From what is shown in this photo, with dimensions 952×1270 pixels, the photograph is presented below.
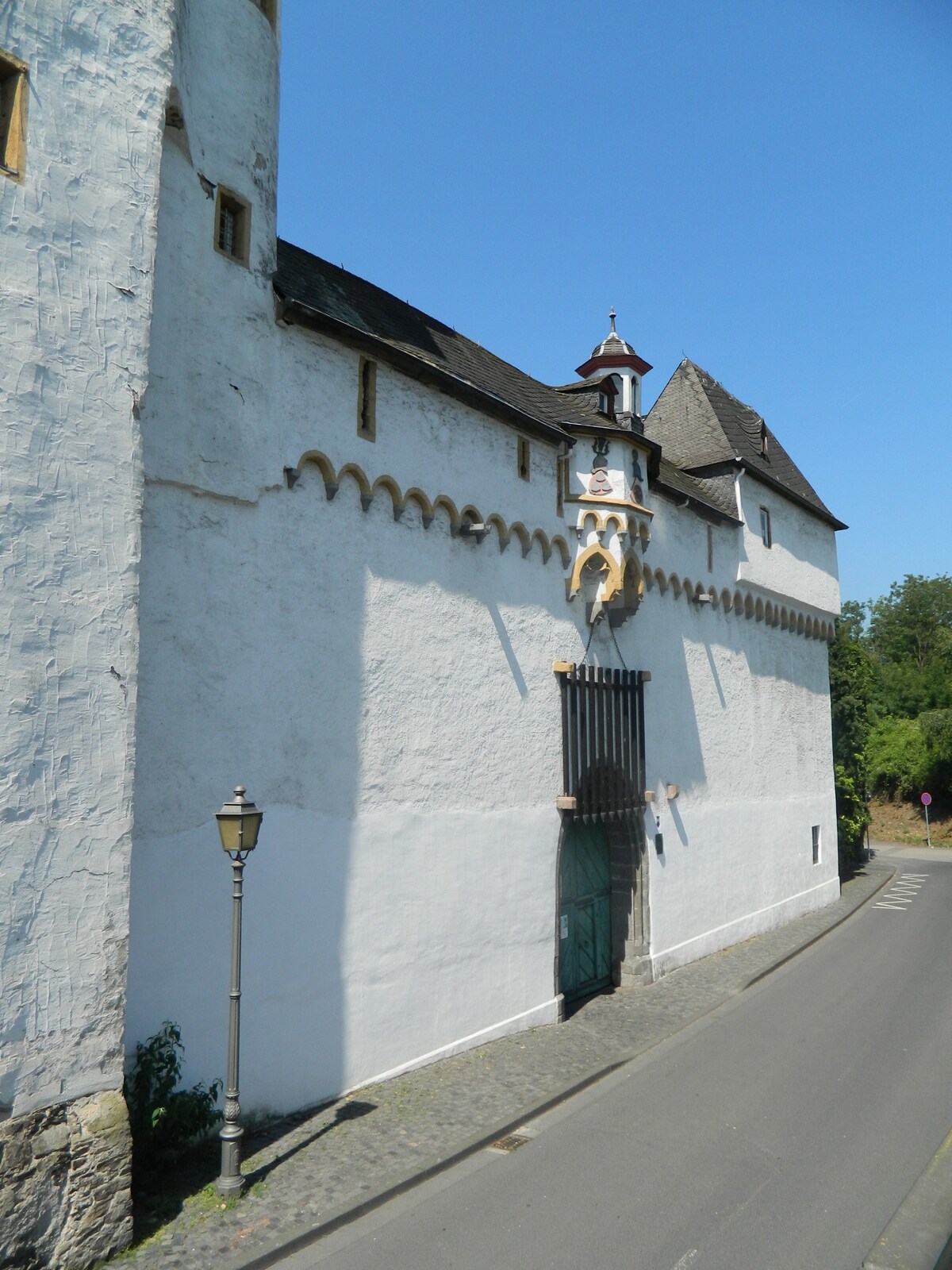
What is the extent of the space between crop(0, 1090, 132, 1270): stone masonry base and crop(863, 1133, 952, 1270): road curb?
496 cm

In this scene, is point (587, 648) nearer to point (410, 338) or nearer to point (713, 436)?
point (410, 338)

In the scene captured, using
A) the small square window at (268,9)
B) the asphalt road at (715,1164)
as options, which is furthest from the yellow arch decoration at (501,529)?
the asphalt road at (715,1164)

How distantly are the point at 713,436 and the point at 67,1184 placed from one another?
57.2 feet

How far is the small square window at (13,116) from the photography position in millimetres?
6043

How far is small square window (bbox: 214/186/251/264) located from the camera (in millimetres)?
8578

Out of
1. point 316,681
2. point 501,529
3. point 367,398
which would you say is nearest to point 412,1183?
point 316,681

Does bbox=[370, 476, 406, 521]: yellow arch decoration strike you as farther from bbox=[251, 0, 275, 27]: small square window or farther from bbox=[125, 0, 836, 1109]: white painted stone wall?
bbox=[251, 0, 275, 27]: small square window

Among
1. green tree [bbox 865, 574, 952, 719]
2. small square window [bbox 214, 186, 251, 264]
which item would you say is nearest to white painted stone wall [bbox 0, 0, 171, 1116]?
small square window [bbox 214, 186, 251, 264]

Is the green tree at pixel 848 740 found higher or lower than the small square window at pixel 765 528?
lower

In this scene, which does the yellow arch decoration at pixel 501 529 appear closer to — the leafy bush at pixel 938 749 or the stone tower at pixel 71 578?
the stone tower at pixel 71 578

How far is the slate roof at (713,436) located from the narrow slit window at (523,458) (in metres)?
7.26

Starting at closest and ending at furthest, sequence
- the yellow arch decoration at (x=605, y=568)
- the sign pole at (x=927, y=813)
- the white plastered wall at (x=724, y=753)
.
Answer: the yellow arch decoration at (x=605, y=568)
the white plastered wall at (x=724, y=753)
the sign pole at (x=927, y=813)

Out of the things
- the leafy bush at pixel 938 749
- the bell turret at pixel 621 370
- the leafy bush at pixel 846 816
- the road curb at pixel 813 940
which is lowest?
the road curb at pixel 813 940

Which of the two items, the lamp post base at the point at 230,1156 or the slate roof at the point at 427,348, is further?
the slate roof at the point at 427,348
